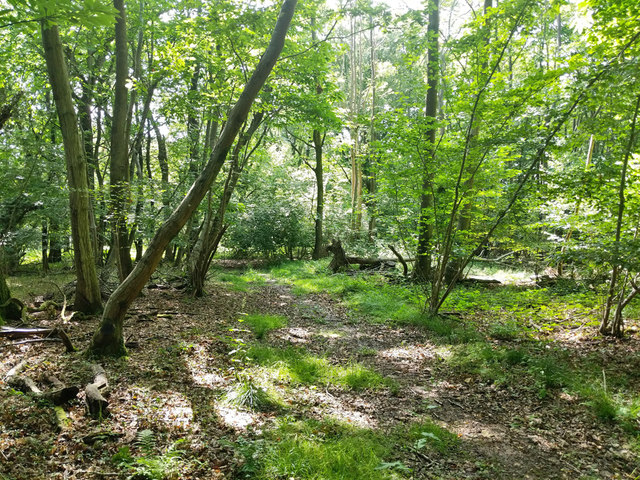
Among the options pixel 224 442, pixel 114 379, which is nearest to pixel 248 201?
pixel 114 379

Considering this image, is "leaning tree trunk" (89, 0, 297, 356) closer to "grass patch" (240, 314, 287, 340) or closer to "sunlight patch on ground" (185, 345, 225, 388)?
"sunlight patch on ground" (185, 345, 225, 388)

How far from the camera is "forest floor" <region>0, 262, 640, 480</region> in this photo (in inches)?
114

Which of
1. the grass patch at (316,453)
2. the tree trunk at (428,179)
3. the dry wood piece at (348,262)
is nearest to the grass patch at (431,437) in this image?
the grass patch at (316,453)

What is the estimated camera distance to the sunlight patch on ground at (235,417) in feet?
11.6

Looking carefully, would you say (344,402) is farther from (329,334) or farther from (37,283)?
(37,283)

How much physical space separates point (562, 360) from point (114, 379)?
5748 mm

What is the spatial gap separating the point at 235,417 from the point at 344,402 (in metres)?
1.29

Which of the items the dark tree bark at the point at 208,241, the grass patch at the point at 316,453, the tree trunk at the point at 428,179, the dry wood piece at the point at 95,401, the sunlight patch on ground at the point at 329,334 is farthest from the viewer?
the dark tree bark at the point at 208,241

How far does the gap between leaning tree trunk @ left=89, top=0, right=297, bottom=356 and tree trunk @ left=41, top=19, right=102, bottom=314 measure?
1718 mm

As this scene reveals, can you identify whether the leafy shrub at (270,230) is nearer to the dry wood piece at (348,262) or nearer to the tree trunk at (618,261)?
the dry wood piece at (348,262)

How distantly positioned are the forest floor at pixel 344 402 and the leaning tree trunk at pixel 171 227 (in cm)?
37

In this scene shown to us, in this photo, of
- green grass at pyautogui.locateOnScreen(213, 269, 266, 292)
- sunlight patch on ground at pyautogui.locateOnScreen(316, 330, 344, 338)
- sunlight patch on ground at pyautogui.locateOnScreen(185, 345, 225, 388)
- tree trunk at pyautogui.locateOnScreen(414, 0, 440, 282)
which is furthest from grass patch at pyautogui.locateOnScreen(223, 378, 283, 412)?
green grass at pyautogui.locateOnScreen(213, 269, 266, 292)

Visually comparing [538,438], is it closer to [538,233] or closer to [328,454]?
[328,454]

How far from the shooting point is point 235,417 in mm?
3660
